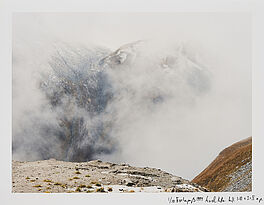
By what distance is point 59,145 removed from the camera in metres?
6.86

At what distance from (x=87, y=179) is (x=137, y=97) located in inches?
91.6

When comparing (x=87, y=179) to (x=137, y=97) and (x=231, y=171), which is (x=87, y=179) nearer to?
(x=137, y=97)

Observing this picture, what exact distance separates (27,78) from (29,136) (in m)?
1.36

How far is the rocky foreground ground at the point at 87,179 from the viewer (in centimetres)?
604

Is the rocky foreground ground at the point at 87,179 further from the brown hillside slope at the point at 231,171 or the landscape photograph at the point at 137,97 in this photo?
the brown hillside slope at the point at 231,171

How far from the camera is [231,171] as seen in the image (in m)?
6.79

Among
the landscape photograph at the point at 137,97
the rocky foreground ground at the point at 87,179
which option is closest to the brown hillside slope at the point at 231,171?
the landscape photograph at the point at 137,97

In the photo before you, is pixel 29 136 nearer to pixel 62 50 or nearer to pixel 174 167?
pixel 62 50

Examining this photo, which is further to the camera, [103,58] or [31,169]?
[103,58]

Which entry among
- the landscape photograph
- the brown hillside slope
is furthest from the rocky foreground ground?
the brown hillside slope

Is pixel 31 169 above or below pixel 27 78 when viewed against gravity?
below

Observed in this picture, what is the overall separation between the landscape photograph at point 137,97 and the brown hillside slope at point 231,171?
0.08 feet

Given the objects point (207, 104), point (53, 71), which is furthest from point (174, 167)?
point (53, 71)

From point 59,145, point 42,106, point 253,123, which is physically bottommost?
point 59,145
